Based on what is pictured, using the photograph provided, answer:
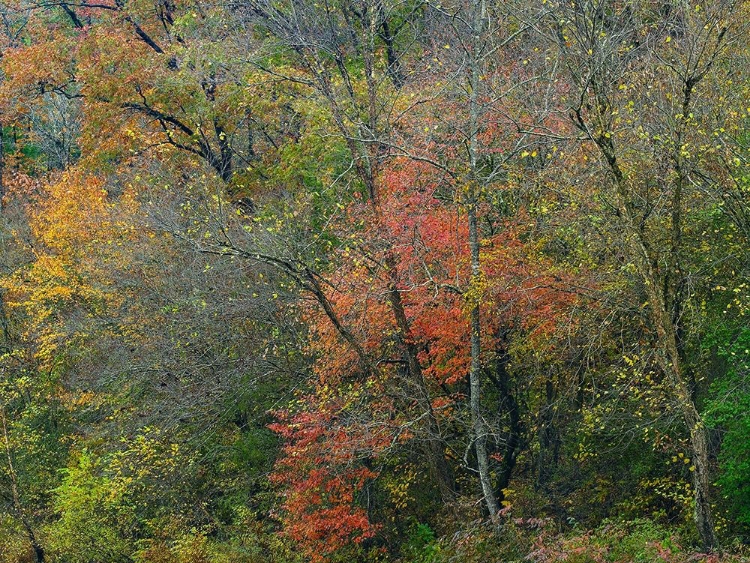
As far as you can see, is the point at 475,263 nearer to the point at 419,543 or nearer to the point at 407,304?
the point at 407,304

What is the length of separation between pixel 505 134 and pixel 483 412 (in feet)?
16.0

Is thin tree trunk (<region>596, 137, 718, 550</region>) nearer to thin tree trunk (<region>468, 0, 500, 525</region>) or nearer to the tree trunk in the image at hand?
thin tree trunk (<region>468, 0, 500, 525</region>)

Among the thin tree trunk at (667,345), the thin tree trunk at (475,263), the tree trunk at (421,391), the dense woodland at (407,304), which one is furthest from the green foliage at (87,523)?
the thin tree trunk at (667,345)

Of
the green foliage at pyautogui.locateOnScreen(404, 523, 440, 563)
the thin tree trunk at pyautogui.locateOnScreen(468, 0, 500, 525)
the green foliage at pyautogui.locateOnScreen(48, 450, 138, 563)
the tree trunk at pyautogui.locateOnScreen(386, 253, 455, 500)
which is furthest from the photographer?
the green foliage at pyautogui.locateOnScreen(48, 450, 138, 563)

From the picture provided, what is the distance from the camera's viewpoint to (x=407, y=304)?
606 inches

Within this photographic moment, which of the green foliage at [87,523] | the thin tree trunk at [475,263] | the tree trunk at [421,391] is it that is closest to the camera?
the thin tree trunk at [475,263]

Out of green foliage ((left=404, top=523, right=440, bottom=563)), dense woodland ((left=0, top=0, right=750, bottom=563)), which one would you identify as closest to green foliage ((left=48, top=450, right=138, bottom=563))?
dense woodland ((left=0, top=0, right=750, bottom=563))

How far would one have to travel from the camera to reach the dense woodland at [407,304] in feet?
38.7

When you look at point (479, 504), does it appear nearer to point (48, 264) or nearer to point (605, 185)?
point (605, 185)

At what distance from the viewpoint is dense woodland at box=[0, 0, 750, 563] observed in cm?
1180

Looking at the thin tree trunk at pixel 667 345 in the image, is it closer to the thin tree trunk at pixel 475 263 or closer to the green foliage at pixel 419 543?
the thin tree trunk at pixel 475 263

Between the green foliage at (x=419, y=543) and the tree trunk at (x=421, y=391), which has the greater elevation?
the tree trunk at (x=421, y=391)

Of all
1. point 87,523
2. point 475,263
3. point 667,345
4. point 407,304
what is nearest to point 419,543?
point 407,304

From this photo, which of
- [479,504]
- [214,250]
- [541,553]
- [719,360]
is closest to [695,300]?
[719,360]
